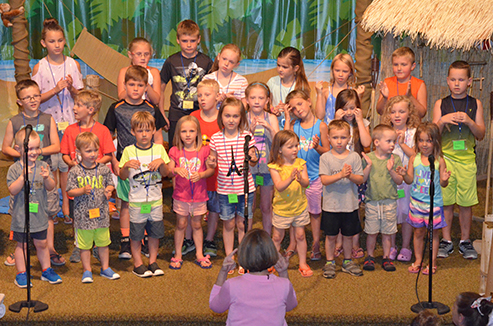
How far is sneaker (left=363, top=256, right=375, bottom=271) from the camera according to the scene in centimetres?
479

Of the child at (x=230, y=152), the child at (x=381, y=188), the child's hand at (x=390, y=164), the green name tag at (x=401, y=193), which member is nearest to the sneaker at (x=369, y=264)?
the child at (x=381, y=188)

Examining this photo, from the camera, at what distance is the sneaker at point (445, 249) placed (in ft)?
16.6

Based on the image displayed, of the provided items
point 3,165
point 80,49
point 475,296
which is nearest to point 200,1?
point 80,49

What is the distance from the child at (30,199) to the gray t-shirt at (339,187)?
2.17 meters

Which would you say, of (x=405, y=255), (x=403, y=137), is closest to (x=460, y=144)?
(x=403, y=137)

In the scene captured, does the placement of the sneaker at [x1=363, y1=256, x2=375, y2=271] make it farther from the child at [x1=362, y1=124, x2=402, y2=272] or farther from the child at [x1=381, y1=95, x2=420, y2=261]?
the child at [x1=381, y1=95, x2=420, y2=261]

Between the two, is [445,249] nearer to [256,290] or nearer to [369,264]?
[369,264]

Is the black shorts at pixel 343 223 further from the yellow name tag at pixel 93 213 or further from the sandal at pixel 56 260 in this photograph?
the sandal at pixel 56 260

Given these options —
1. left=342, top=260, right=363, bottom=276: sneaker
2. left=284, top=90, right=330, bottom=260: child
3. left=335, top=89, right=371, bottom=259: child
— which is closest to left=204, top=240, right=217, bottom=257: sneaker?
left=284, top=90, right=330, bottom=260: child

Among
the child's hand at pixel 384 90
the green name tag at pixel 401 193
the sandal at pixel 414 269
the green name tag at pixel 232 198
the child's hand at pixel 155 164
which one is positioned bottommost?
the sandal at pixel 414 269

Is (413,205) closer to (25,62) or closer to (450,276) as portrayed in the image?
(450,276)

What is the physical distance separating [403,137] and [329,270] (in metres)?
1.31

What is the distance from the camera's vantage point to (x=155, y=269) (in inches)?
184

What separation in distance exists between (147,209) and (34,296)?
107 centimetres
